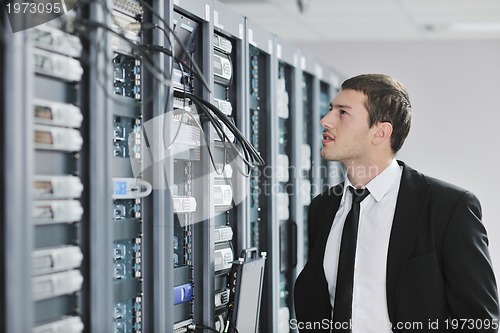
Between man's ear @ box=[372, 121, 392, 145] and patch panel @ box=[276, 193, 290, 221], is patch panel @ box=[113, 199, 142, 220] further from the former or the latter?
patch panel @ box=[276, 193, 290, 221]

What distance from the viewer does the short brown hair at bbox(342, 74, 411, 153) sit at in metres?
2.31

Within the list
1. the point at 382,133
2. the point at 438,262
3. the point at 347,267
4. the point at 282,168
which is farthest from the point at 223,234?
the point at 282,168

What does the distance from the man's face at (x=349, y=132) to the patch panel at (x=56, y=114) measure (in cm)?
86

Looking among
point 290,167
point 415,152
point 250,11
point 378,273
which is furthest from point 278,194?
point 415,152

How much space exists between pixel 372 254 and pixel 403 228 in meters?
0.12

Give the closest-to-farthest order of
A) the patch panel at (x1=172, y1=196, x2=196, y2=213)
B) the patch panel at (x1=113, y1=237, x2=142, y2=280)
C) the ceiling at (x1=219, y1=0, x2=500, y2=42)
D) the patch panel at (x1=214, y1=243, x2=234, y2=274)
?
the patch panel at (x1=113, y1=237, x2=142, y2=280) < the patch panel at (x1=172, y1=196, x2=196, y2=213) < the patch panel at (x1=214, y1=243, x2=234, y2=274) < the ceiling at (x1=219, y1=0, x2=500, y2=42)

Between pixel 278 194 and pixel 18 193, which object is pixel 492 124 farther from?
pixel 18 193

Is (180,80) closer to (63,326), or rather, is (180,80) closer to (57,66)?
(57,66)

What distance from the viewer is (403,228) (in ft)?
6.97

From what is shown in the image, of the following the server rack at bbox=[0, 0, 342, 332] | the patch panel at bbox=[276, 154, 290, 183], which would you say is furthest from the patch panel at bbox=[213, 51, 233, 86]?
the patch panel at bbox=[276, 154, 290, 183]

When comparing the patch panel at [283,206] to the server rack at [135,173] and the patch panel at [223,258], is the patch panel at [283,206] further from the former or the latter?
the patch panel at [223,258]

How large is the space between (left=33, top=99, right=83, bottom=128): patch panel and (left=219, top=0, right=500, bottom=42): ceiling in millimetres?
3135

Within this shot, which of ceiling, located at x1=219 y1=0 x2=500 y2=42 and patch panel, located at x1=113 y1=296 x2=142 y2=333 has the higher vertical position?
ceiling, located at x1=219 y1=0 x2=500 y2=42

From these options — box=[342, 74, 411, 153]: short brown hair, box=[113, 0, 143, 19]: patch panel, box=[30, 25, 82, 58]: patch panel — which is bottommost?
box=[342, 74, 411, 153]: short brown hair
